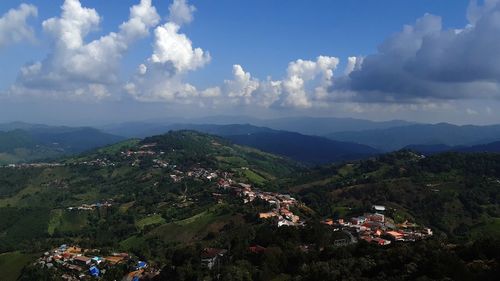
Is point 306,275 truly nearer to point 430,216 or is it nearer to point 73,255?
point 73,255

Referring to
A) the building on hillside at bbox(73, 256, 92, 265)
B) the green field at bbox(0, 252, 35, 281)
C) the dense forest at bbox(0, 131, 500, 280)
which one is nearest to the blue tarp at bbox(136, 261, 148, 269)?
the dense forest at bbox(0, 131, 500, 280)

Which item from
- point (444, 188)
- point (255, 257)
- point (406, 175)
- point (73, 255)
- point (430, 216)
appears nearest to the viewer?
point (255, 257)

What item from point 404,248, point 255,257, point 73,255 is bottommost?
point 73,255

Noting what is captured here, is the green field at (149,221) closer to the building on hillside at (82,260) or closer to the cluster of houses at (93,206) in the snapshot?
the cluster of houses at (93,206)

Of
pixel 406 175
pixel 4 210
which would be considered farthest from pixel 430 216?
pixel 4 210

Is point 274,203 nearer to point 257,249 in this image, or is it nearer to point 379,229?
point 379,229

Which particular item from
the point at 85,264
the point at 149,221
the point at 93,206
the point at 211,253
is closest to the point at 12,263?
the point at 85,264
